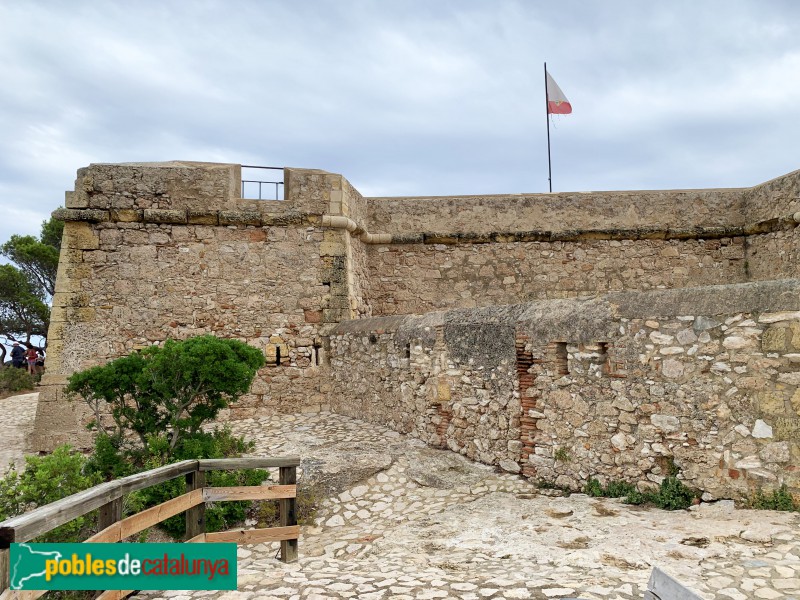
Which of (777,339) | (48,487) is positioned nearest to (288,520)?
(48,487)

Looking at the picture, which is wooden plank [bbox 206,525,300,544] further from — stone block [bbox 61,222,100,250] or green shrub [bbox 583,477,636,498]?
stone block [bbox 61,222,100,250]

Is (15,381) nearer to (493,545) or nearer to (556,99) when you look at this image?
(493,545)

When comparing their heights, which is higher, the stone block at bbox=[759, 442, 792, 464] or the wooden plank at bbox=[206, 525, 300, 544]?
the stone block at bbox=[759, 442, 792, 464]

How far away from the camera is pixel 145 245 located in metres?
9.71

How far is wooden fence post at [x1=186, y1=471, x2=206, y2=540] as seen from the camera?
449 centimetres

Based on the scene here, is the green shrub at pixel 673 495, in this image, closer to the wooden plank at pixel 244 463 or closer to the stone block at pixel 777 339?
the stone block at pixel 777 339

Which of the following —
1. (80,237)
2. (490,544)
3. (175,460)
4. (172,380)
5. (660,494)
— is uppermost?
(80,237)

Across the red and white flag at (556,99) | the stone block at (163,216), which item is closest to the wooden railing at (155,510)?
the stone block at (163,216)

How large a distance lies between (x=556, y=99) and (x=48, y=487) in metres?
13.3

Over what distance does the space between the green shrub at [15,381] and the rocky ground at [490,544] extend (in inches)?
532

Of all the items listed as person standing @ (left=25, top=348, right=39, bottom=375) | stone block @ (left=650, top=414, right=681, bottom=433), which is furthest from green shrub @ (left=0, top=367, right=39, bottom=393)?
stone block @ (left=650, top=414, right=681, bottom=433)

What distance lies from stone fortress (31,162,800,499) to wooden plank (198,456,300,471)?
2.74m

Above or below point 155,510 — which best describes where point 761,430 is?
above

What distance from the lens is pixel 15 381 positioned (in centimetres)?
1639
